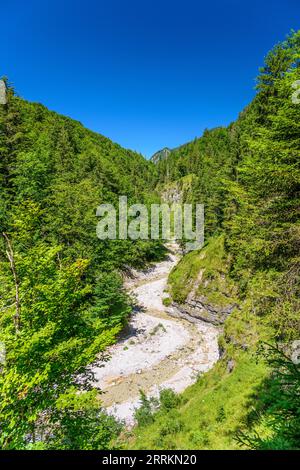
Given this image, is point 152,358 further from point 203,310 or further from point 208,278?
point 208,278

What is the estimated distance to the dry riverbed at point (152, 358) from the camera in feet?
62.5

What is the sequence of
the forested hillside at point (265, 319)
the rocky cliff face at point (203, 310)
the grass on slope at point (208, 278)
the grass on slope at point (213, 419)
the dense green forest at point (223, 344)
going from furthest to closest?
the grass on slope at point (208, 278)
the rocky cliff face at point (203, 310)
the grass on slope at point (213, 419)
the dense green forest at point (223, 344)
the forested hillside at point (265, 319)

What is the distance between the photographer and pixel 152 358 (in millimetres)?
23297

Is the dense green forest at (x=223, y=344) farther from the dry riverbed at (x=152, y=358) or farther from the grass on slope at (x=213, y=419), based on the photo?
the dry riverbed at (x=152, y=358)

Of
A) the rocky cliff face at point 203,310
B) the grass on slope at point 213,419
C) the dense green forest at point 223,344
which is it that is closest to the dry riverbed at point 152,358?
the rocky cliff face at point 203,310

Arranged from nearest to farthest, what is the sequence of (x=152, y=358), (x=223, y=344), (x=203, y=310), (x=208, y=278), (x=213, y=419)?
(x=213, y=419)
(x=223, y=344)
(x=152, y=358)
(x=203, y=310)
(x=208, y=278)

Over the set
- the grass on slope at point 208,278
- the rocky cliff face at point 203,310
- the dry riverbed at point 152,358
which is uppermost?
the grass on slope at point 208,278

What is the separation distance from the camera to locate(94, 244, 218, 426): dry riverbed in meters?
19.1

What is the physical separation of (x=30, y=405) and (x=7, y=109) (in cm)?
3385

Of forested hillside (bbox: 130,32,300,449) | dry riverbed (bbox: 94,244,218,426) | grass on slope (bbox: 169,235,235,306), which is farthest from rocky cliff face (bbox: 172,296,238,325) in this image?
forested hillside (bbox: 130,32,300,449)

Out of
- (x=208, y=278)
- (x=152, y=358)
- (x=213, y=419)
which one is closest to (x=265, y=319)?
(x=213, y=419)

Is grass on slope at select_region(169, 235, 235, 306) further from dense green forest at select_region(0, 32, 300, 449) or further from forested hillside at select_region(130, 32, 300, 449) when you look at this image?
forested hillside at select_region(130, 32, 300, 449)

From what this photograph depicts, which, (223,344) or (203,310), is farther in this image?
(203,310)
